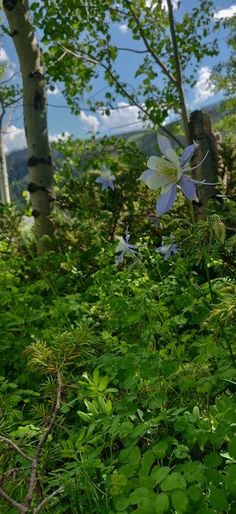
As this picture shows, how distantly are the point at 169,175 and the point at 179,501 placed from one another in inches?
42.9

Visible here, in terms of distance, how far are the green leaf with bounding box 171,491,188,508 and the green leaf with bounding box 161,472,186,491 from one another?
0.05 feet

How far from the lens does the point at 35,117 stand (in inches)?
234

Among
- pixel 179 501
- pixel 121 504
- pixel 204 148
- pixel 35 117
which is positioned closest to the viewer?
pixel 179 501

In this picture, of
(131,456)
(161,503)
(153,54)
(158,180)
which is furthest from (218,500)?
(153,54)

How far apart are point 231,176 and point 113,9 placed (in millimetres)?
2867

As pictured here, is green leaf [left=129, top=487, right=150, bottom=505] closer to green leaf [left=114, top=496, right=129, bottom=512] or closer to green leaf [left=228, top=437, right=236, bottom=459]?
green leaf [left=114, top=496, right=129, bottom=512]

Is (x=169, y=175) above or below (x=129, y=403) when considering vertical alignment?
above

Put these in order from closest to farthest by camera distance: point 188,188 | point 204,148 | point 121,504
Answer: point 121,504
point 188,188
point 204,148

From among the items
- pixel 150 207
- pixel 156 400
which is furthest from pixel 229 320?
pixel 150 207

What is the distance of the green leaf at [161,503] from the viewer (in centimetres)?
117

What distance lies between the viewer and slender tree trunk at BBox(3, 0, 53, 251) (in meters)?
5.87

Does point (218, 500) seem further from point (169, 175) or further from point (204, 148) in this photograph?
point (204, 148)

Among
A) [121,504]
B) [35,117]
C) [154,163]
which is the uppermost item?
[35,117]

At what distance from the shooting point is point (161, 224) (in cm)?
540
